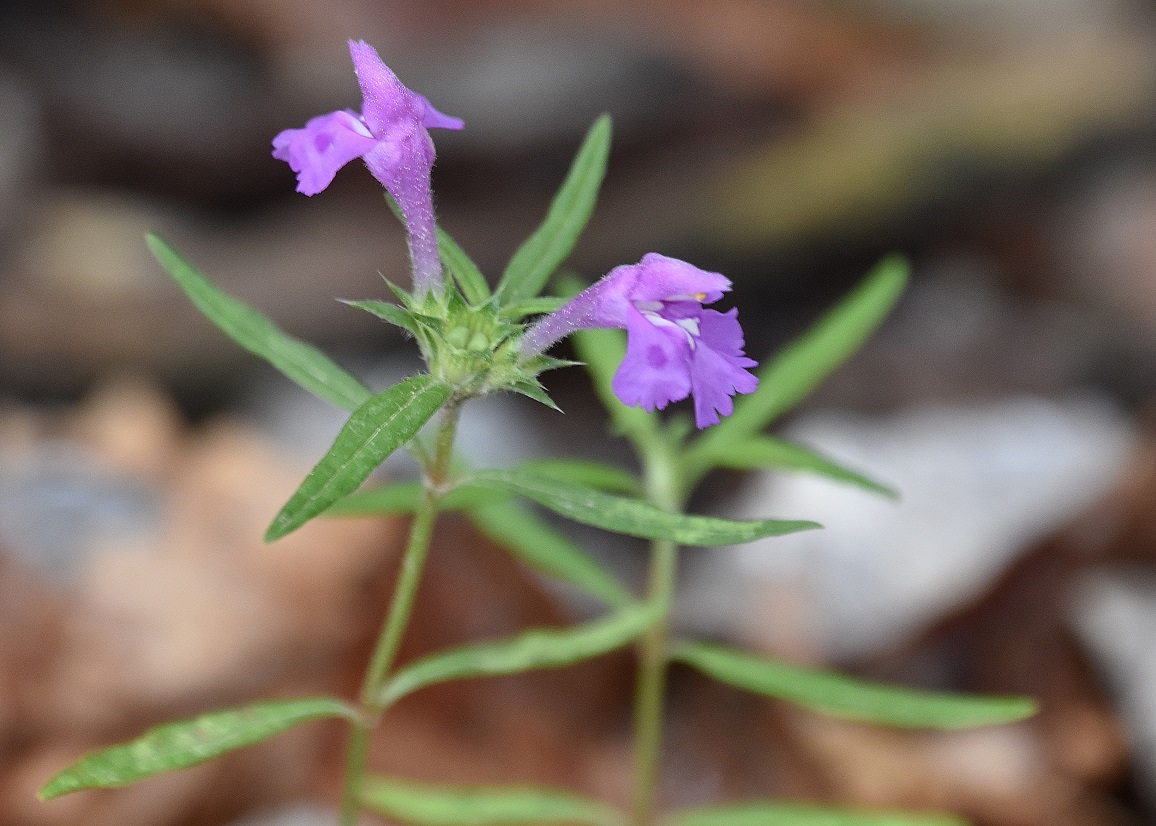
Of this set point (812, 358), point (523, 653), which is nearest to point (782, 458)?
point (812, 358)

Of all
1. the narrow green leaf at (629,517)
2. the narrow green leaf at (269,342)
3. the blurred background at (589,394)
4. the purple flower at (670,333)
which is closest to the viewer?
the purple flower at (670,333)

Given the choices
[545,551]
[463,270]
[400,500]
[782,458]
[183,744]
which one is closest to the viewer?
[183,744]

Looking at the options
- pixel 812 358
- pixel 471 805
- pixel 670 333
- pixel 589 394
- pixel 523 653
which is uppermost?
pixel 589 394

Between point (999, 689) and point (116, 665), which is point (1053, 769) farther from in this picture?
point (116, 665)

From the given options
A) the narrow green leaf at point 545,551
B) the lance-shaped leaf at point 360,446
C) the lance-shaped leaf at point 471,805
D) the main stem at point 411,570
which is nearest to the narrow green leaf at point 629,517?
the main stem at point 411,570

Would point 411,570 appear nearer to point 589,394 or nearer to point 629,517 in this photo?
point 629,517

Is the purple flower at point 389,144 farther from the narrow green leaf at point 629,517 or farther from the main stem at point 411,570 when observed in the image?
the narrow green leaf at point 629,517

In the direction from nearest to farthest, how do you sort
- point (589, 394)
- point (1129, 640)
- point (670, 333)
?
point (670, 333) < point (1129, 640) < point (589, 394)
